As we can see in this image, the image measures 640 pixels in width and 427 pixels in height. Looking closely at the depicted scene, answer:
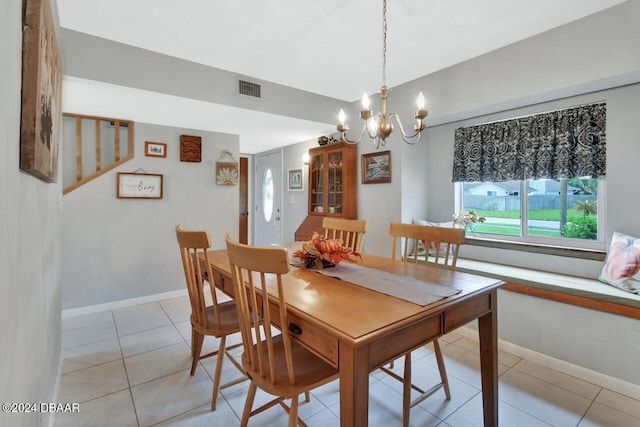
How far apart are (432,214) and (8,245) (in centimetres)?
370

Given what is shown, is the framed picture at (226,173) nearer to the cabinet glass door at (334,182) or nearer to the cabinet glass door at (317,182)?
the cabinet glass door at (317,182)

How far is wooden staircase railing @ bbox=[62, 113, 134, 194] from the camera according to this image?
3.21m

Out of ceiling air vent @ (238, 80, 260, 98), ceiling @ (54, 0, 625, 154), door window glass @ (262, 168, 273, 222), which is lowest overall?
door window glass @ (262, 168, 273, 222)

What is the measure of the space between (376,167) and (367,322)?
2822 millimetres

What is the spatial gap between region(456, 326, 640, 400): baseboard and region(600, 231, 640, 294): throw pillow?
603 mm

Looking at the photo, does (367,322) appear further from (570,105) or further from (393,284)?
(570,105)

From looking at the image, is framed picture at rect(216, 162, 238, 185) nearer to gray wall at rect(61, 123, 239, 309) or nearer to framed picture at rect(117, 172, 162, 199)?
gray wall at rect(61, 123, 239, 309)

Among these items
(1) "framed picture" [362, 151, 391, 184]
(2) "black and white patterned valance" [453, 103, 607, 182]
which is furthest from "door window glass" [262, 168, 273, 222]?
(2) "black and white patterned valance" [453, 103, 607, 182]

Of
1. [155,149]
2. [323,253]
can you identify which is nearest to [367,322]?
[323,253]

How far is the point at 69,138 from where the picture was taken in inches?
126

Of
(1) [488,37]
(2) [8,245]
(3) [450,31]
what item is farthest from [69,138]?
(1) [488,37]

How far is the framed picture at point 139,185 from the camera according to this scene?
3453 mm

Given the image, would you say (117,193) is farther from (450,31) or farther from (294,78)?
(450,31)

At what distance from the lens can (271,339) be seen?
1.23 metres
